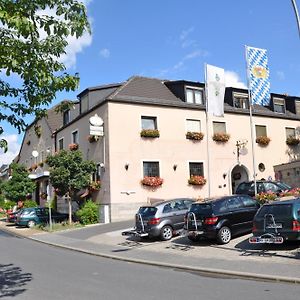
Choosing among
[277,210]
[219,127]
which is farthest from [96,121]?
[277,210]

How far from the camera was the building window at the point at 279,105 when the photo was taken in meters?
37.4

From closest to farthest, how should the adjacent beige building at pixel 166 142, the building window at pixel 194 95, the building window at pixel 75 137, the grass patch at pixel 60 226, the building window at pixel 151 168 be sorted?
the grass patch at pixel 60 226, the adjacent beige building at pixel 166 142, the building window at pixel 151 168, the building window at pixel 194 95, the building window at pixel 75 137

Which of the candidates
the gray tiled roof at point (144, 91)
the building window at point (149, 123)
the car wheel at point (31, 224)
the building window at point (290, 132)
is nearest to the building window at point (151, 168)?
the building window at point (149, 123)

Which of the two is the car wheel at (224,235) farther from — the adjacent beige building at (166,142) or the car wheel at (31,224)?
the car wheel at (31,224)

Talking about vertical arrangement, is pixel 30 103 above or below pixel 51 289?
above

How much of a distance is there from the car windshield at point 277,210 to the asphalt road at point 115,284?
3573 millimetres

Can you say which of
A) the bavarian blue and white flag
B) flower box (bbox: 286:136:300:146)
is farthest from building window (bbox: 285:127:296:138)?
the bavarian blue and white flag

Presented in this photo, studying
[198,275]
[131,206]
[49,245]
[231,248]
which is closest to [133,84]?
[131,206]

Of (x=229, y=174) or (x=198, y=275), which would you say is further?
(x=229, y=174)

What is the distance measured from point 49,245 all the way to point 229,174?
15824 millimetres

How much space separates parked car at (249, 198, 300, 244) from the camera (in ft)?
43.0

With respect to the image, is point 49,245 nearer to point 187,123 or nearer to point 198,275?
point 198,275

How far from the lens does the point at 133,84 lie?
32031 millimetres

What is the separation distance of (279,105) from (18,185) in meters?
23.4
